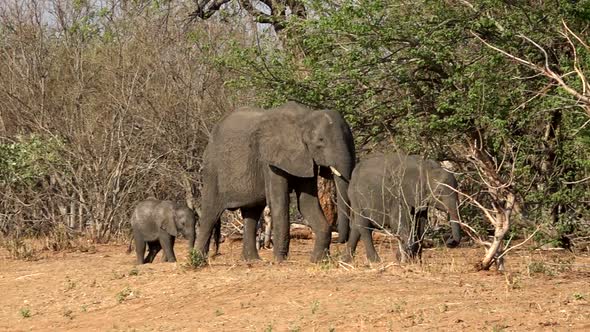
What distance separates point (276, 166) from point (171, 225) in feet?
9.54

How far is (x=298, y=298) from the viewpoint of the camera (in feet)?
31.8

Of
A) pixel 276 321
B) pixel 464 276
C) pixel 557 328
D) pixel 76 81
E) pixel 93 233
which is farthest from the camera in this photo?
pixel 76 81

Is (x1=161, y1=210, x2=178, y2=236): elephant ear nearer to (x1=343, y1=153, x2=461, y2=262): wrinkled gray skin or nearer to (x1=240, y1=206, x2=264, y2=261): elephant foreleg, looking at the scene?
(x1=240, y1=206, x2=264, y2=261): elephant foreleg

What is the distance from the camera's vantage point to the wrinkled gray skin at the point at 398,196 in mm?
12719

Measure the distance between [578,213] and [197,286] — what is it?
6508mm

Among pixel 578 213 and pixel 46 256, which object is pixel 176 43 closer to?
pixel 46 256

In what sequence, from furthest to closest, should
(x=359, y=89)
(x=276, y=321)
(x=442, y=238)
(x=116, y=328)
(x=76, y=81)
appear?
(x=76, y=81), (x=442, y=238), (x=359, y=89), (x=116, y=328), (x=276, y=321)

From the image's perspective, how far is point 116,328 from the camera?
9625mm

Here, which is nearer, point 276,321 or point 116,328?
point 276,321

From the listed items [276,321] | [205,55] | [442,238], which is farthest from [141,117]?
[276,321]

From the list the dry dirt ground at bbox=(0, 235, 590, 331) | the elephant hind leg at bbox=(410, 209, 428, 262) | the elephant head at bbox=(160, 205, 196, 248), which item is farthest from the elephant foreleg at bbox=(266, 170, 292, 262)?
the elephant head at bbox=(160, 205, 196, 248)

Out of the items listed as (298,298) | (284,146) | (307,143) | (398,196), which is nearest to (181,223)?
(284,146)

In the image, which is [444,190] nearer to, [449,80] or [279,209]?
[449,80]

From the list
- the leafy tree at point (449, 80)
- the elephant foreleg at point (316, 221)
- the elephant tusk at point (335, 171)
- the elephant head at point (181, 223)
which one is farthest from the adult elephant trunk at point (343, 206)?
the elephant head at point (181, 223)
